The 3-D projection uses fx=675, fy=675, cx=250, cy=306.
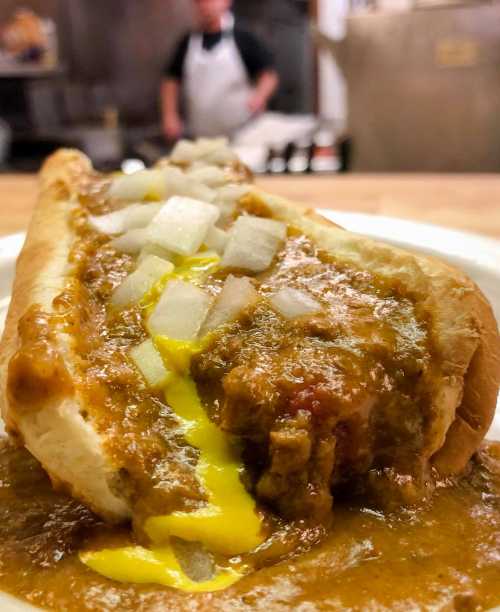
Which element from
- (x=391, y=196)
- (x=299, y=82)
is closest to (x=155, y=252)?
(x=391, y=196)

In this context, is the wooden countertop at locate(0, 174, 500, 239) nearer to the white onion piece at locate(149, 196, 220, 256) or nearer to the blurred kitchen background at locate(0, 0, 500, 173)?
the blurred kitchen background at locate(0, 0, 500, 173)

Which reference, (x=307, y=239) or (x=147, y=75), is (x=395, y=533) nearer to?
(x=307, y=239)

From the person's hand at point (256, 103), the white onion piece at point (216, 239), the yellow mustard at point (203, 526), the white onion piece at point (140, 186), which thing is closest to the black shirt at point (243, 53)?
the person's hand at point (256, 103)

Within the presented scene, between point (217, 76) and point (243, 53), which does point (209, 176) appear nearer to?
point (217, 76)

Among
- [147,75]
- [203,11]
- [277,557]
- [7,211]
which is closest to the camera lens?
[277,557]

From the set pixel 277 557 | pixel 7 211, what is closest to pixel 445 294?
pixel 277 557

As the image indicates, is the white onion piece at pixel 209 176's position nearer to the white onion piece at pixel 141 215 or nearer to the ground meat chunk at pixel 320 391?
the white onion piece at pixel 141 215
